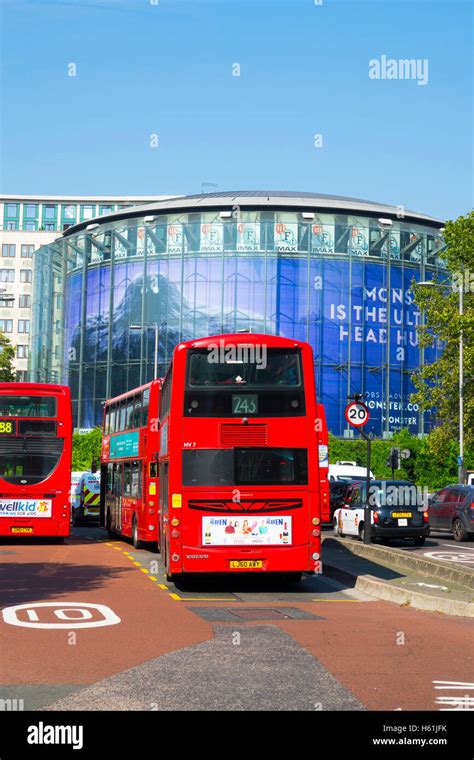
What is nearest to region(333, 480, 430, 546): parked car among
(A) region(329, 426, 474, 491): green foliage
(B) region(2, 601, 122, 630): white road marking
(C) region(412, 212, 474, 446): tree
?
(B) region(2, 601, 122, 630): white road marking

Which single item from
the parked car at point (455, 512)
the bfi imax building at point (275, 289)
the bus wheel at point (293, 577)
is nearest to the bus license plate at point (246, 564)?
the bus wheel at point (293, 577)

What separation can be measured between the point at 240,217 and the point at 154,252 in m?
7.45

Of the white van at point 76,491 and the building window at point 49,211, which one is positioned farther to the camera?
the building window at point 49,211

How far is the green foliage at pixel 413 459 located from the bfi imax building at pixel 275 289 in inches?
393

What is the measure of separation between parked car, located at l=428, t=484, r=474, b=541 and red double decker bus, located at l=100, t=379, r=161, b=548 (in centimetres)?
994

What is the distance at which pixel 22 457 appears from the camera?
2939 cm

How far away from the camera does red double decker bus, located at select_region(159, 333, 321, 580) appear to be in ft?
57.1

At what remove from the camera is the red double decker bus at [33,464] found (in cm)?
2928

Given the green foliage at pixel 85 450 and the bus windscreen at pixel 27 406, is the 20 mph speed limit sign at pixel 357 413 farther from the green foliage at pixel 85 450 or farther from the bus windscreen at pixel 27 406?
the green foliage at pixel 85 450

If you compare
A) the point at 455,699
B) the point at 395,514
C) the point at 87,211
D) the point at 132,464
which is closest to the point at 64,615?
the point at 455,699

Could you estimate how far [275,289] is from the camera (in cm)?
8544

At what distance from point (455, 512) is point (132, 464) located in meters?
10.7

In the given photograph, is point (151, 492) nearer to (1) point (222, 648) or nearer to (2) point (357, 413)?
(2) point (357, 413)

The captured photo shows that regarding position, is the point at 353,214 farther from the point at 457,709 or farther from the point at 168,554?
the point at 457,709
